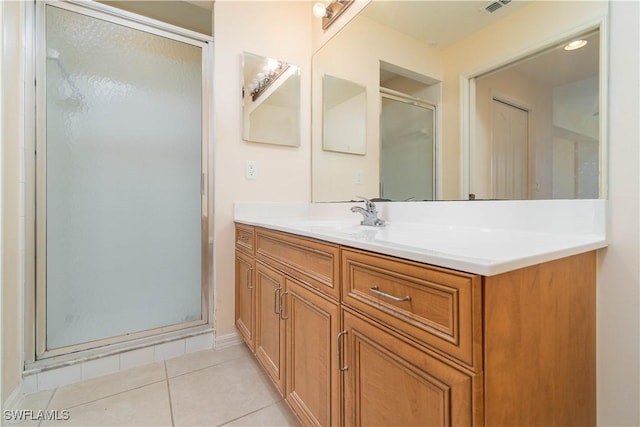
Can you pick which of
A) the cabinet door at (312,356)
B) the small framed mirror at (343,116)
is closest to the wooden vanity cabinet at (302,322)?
the cabinet door at (312,356)

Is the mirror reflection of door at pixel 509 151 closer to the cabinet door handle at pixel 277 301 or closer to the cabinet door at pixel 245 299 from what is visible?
the cabinet door handle at pixel 277 301

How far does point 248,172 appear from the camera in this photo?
181 centimetres

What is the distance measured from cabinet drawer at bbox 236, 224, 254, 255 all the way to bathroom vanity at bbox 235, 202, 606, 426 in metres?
0.54

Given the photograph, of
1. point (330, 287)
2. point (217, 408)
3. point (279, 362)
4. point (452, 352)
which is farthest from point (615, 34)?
point (217, 408)

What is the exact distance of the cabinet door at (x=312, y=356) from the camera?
0.84 m

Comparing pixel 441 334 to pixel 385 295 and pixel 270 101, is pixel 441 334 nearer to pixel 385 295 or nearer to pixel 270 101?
pixel 385 295

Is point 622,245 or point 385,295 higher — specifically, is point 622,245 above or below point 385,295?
above

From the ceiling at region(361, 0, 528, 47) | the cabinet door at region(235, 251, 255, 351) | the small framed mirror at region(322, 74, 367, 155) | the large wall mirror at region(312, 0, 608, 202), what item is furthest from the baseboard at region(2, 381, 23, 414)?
the ceiling at region(361, 0, 528, 47)

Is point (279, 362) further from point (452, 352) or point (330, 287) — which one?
point (452, 352)

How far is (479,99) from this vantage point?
1062mm

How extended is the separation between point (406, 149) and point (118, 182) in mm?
1568

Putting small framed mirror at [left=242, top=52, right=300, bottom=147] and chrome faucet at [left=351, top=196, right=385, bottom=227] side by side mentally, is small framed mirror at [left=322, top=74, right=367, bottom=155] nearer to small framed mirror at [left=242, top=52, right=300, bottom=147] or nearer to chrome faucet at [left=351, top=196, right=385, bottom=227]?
small framed mirror at [left=242, top=52, right=300, bottom=147]

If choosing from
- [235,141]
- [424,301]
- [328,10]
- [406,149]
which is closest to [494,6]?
[406,149]

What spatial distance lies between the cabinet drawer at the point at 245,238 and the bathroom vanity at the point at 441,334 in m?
0.54
